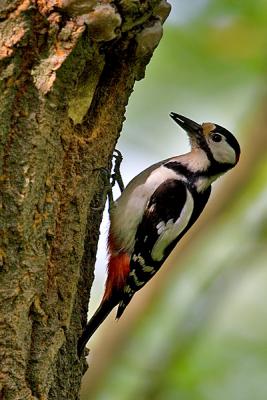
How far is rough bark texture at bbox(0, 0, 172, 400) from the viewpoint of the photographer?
9.94ft

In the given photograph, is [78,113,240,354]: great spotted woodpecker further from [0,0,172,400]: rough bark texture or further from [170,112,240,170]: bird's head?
[0,0,172,400]: rough bark texture

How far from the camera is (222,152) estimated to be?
5277mm

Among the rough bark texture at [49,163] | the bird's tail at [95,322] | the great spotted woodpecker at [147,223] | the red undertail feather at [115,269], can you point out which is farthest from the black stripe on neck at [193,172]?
the rough bark texture at [49,163]

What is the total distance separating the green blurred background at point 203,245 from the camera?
5.44 metres

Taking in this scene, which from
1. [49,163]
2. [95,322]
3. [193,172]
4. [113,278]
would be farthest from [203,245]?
[49,163]

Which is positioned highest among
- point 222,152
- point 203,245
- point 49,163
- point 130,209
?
point 49,163

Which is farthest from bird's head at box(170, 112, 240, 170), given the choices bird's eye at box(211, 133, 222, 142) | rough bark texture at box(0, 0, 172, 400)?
rough bark texture at box(0, 0, 172, 400)

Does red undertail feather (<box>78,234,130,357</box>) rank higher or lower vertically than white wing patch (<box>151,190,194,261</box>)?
lower

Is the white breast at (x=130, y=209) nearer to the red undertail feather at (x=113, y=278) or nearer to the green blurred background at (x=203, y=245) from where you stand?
the red undertail feather at (x=113, y=278)

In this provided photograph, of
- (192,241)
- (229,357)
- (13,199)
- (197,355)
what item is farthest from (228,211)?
(13,199)

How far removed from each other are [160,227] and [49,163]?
1835 mm

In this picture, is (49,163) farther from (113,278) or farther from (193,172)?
(193,172)

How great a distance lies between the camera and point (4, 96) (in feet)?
9.87

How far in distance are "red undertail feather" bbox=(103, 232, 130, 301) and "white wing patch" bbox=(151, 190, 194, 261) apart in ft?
0.53
